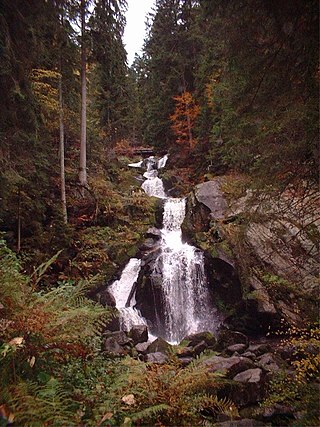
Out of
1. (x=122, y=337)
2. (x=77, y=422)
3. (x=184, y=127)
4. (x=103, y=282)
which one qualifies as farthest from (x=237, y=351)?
(x=184, y=127)

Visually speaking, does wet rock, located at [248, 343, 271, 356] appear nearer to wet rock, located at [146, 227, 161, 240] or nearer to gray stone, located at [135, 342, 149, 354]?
gray stone, located at [135, 342, 149, 354]

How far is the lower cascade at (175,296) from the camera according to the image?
11.9 meters

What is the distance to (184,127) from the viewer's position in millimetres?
24703

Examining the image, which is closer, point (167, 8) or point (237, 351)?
point (237, 351)

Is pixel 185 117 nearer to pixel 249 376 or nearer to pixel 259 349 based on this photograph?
pixel 259 349

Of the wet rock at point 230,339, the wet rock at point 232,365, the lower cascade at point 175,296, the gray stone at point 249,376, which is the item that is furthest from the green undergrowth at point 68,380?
the lower cascade at point 175,296

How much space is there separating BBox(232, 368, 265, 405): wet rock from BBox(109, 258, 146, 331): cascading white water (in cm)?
586

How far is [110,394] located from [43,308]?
54.5 inches

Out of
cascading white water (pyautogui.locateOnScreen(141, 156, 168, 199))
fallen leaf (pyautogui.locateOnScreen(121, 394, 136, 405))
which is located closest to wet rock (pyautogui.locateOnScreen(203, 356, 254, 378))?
fallen leaf (pyautogui.locateOnScreen(121, 394, 136, 405))

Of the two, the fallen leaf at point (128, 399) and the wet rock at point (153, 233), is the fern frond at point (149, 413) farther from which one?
the wet rock at point (153, 233)

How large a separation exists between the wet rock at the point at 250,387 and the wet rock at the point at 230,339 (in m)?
3.15

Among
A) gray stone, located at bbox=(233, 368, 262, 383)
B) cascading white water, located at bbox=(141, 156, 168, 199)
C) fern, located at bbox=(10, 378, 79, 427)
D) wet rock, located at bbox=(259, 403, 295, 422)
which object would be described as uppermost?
cascading white water, located at bbox=(141, 156, 168, 199)

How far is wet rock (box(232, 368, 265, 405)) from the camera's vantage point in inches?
231

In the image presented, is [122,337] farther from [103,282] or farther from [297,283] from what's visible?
[297,283]
